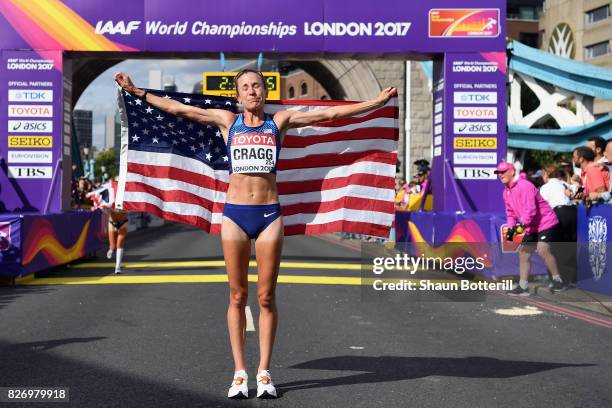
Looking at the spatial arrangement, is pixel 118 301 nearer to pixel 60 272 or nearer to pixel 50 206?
pixel 60 272

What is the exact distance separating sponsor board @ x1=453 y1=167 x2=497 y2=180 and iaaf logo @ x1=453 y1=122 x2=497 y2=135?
80 centimetres

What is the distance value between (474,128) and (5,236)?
10085 mm

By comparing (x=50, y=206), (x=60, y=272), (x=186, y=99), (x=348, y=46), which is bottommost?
(x=60, y=272)

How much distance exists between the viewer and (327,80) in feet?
105

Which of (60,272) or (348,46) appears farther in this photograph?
(348,46)

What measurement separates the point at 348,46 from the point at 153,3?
14.4ft

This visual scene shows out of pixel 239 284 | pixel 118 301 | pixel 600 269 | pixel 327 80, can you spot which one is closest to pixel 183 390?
pixel 239 284

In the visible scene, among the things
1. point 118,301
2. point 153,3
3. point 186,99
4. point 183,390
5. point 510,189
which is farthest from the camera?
point 153,3

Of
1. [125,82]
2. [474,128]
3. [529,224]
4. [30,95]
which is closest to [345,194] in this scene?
[125,82]

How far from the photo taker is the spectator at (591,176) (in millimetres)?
10953

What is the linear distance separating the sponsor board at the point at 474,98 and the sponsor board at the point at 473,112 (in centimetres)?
13

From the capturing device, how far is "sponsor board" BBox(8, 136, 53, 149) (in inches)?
646

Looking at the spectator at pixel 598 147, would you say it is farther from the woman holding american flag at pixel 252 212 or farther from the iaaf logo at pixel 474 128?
the woman holding american flag at pixel 252 212

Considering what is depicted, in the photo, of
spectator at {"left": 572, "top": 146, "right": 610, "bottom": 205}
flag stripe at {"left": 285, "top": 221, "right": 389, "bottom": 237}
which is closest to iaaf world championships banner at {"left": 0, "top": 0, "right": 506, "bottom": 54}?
spectator at {"left": 572, "top": 146, "right": 610, "bottom": 205}
